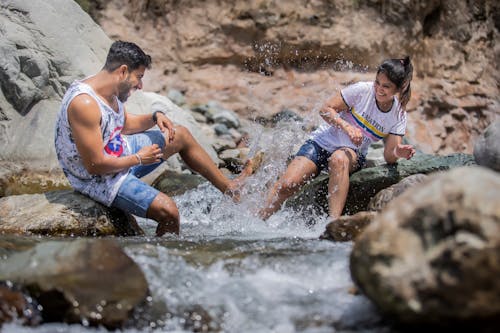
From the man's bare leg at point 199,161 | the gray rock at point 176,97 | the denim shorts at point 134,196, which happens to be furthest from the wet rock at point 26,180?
the gray rock at point 176,97

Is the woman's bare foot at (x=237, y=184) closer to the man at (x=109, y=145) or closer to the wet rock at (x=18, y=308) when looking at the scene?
the man at (x=109, y=145)

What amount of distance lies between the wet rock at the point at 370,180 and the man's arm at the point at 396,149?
15cm

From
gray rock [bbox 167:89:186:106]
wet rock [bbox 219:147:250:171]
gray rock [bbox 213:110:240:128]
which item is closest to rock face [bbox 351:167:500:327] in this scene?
wet rock [bbox 219:147:250:171]

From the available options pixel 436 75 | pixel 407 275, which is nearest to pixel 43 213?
pixel 407 275

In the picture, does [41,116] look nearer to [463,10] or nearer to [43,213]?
[43,213]

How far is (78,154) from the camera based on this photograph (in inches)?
175

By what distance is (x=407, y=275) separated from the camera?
2.56 meters

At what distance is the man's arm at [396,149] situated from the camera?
5.27 meters

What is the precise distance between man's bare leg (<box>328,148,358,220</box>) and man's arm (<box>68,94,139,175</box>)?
5.49 feet

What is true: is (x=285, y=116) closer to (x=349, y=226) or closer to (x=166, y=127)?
(x=166, y=127)

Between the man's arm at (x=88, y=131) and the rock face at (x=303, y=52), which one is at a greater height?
the man's arm at (x=88, y=131)

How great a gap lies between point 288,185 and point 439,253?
2.67 m

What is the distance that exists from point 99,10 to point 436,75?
5534mm

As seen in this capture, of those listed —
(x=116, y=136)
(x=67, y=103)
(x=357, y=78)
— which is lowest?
(x=357, y=78)
